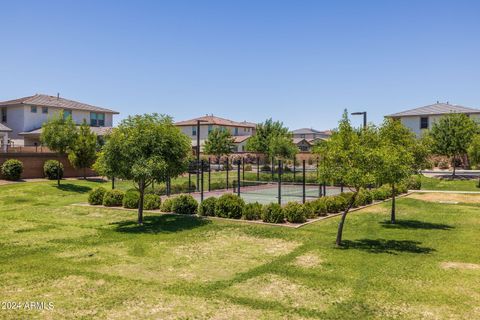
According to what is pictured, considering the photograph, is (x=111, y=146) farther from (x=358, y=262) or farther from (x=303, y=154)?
(x=303, y=154)

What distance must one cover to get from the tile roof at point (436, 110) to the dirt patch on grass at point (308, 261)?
62305 millimetres

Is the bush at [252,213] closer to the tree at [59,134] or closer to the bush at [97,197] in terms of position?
the bush at [97,197]

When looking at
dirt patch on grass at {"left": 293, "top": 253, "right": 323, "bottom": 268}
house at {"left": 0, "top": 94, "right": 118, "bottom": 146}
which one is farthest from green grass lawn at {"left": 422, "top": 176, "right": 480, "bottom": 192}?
house at {"left": 0, "top": 94, "right": 118, "bottom": 146}

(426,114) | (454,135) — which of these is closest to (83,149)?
(454,135)

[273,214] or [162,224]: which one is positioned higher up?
[273,214]

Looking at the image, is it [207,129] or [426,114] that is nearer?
A: [426,114]

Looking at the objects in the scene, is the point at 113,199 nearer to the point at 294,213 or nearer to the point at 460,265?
the point at 294,213

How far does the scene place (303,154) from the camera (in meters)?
74.3

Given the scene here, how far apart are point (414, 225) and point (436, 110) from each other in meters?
56.8

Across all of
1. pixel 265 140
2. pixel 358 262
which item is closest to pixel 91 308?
pixel 358 262

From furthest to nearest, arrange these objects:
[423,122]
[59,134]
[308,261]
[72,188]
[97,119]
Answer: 1. [423,122]
2. [97,119]
3. [59,134]
4. [72,188]
5. [308,261]

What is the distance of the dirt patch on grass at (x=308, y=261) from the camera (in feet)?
42.4

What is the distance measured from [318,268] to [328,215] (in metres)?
10.1

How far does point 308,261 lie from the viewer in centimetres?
1338
